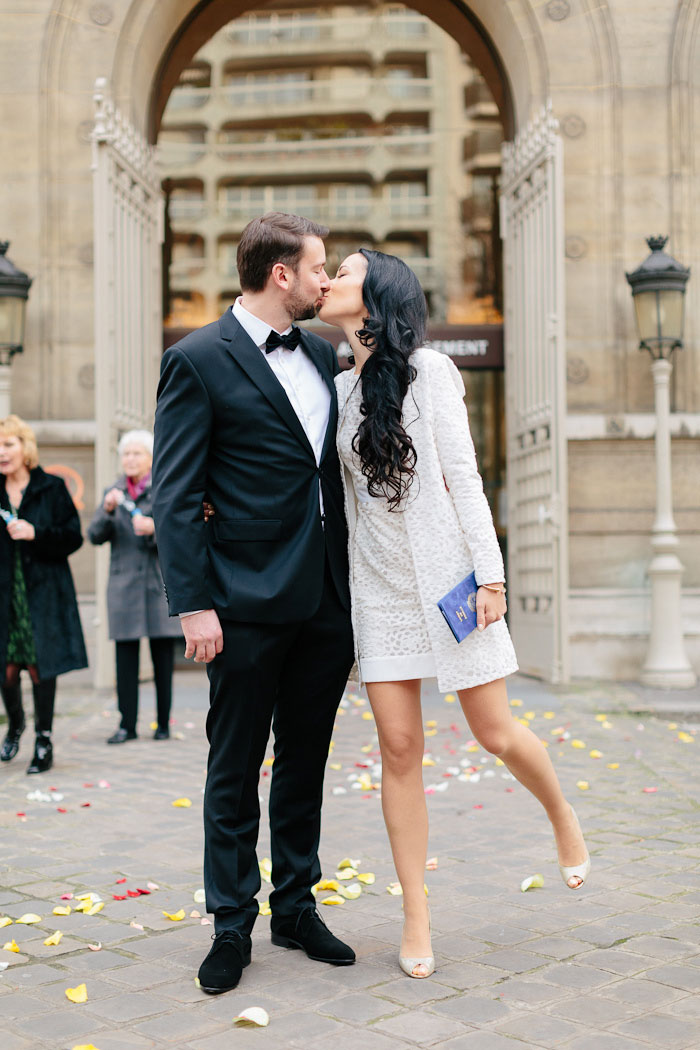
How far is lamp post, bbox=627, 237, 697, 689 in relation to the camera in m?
8.59

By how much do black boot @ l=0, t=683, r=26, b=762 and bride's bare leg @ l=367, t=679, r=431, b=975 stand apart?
3529 millimetres

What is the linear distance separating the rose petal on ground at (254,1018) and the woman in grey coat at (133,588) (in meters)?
4.09

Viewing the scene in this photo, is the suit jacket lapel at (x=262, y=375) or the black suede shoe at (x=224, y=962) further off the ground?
the suit jacket lapel at (x=262, y=375)

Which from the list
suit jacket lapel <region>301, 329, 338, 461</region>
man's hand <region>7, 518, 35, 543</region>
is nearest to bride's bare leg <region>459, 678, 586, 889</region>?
suit jacket lapel <region>301, 329, 338, 461</region>

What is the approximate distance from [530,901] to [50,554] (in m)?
3.28

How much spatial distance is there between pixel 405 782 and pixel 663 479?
596 cm

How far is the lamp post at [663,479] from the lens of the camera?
8.59 meters

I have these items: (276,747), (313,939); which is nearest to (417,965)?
(313,939)

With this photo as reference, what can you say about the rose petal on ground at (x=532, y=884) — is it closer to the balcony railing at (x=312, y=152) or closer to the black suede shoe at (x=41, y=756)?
the black suede shoe at (x=41, y=756)

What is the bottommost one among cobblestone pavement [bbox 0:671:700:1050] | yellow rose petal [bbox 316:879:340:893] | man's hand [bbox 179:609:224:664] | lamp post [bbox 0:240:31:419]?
cobblestone pavement [bbox 0:671:700:1050]

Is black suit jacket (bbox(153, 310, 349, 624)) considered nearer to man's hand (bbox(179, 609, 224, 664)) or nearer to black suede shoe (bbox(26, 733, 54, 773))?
man's hand (bbox(179, 609, 224, 664))

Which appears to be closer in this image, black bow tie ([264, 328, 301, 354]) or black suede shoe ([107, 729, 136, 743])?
black bow tie ([264, 328, 301, 354])

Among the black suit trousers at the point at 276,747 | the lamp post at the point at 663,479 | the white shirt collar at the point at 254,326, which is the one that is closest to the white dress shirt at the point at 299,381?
the white shirt collar at the point at 254,326

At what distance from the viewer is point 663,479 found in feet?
28.2
